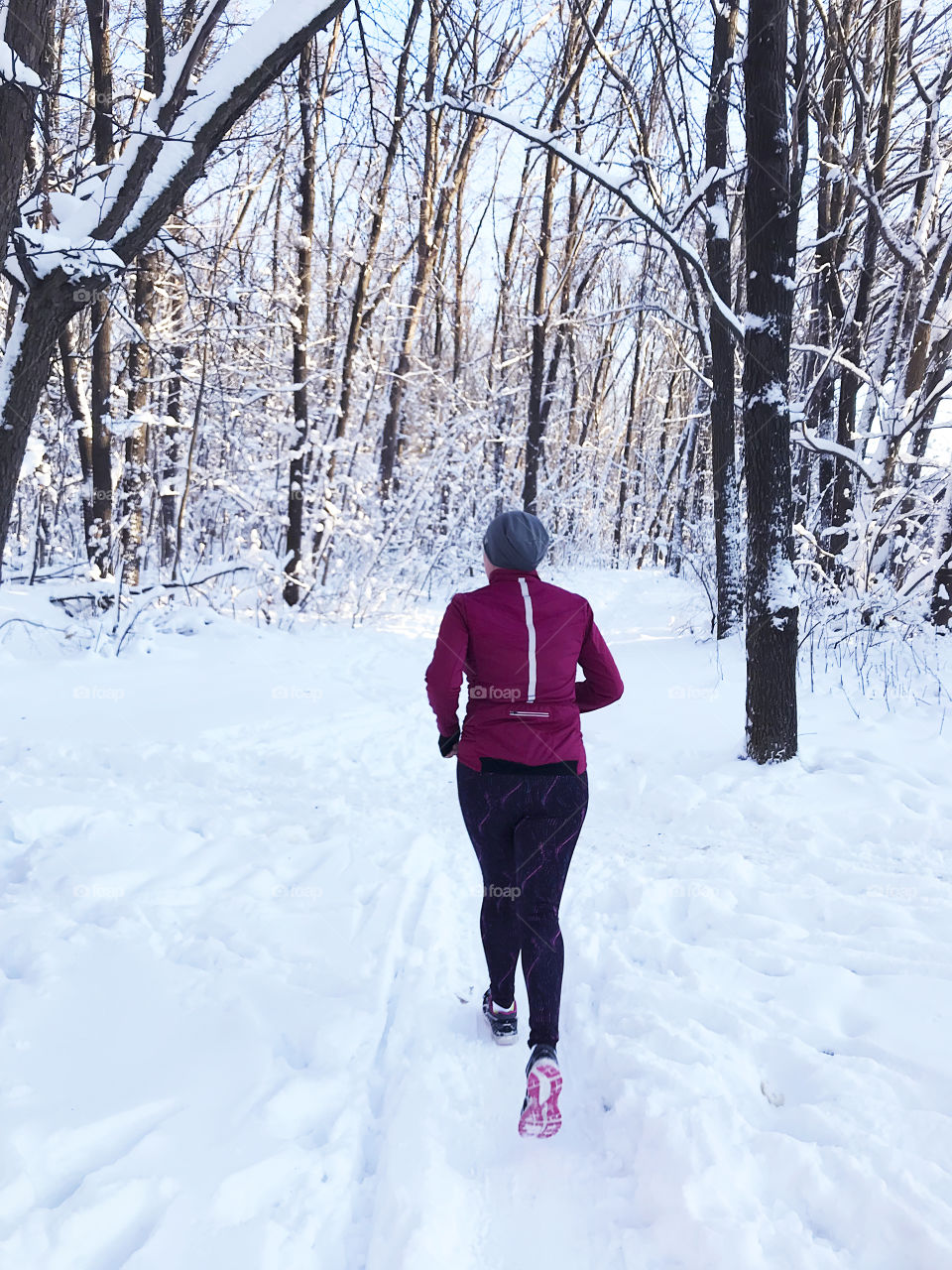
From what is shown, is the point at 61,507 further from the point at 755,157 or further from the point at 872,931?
the point at 872,931

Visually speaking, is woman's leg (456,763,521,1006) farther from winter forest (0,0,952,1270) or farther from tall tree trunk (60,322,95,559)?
tall tree trunk (60,322,95,559)

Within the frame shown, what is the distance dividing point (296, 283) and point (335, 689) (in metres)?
6.52

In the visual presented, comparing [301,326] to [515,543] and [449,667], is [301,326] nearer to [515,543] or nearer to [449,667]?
[515,543]

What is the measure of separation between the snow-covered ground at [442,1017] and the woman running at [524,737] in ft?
1.56

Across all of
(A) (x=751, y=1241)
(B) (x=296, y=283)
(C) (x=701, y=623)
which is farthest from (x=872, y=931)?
(B) (x=296, y=283)

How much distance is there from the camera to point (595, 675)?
9.51ft

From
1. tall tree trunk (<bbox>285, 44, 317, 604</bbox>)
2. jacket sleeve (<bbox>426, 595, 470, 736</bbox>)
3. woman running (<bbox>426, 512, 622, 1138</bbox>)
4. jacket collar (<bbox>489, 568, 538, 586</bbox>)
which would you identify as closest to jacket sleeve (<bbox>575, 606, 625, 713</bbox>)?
woman running (<bbox>426, 512, 622, 1138</bbox>)

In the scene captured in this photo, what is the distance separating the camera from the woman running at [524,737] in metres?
2.64

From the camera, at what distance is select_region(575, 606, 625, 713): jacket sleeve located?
9.35 feet

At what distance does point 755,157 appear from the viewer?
5.25m

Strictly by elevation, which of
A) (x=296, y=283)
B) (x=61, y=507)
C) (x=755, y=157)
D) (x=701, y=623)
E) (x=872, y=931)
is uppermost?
(x=296, y=283)

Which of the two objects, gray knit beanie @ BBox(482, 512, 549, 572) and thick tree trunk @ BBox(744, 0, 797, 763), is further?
thick tree trunk @ BBox(744, 0, 797, 763)

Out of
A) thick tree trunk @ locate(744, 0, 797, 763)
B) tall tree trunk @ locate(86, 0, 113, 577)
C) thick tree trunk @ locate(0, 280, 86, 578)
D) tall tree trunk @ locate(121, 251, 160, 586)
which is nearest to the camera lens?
thick tree trunk @ locate(0, 280, 86, 578)

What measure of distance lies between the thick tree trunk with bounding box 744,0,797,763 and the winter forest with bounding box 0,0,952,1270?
0.03m
